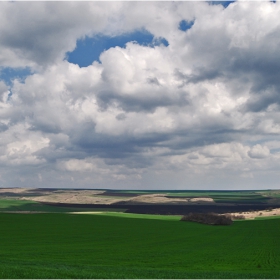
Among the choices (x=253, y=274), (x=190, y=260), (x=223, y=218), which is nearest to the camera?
(x=253, y=274)

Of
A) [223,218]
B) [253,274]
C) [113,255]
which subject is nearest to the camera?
[253,274]

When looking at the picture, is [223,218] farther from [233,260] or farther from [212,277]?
[212,277]

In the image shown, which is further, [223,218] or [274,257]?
[223,218]

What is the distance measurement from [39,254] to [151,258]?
12791 millimetres

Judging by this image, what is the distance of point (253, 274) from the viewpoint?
28172 millimetres

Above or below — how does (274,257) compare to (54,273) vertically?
below

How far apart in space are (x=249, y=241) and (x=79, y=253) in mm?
33107

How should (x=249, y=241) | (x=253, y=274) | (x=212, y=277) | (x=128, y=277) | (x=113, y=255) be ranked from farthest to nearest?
(x=249, y=241), (x=113, y=255), (x=253, y=274), (x=212, y=277), (x=128, y=277)

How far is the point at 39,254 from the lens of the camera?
1556 inches

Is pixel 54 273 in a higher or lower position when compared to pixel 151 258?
higher

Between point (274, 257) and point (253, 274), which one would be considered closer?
point (253, 274)

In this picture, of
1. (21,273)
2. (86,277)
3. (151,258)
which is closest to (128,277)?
(86,277)

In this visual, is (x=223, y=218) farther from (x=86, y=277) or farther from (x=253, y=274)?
(x=86, y=277)

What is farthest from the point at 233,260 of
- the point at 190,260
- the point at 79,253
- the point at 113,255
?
the point at 79,253
